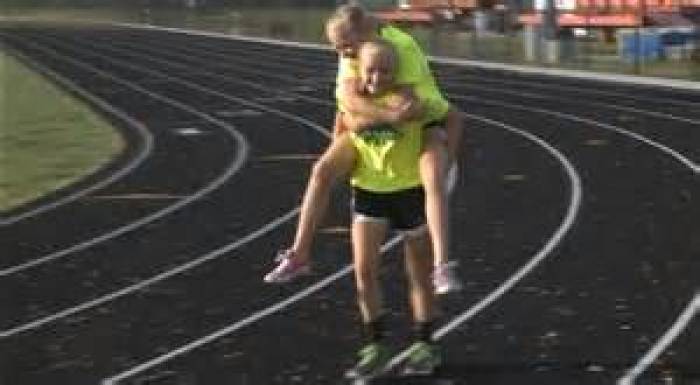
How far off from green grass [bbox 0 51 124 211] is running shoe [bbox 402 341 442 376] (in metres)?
8.37

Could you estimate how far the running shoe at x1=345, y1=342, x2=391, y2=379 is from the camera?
695 centimetres

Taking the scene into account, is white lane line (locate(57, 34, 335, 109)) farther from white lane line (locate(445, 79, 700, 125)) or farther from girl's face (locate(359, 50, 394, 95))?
girl's face (locate(359, 50, 394, 95))

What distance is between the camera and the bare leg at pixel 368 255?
22.0 ft

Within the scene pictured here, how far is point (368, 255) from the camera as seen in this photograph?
6.73 m

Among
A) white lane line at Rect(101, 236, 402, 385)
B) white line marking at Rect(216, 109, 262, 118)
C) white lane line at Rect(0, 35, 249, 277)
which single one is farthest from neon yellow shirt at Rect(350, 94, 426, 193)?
white line marking at Rect(216, 109, 262, 118)

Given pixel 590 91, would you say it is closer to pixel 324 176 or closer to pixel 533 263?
pixel 533 263

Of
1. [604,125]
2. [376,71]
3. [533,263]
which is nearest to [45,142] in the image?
[604,125]

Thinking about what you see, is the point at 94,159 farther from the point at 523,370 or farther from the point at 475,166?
the point at 523,370

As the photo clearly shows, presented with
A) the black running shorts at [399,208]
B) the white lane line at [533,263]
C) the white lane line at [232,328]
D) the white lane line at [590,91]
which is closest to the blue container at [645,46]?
the white lane line at [590,91]

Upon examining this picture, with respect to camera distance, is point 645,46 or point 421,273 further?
point 645,46

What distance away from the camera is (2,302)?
940 cm

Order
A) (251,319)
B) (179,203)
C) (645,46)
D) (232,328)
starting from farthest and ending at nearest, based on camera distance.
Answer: (645,46), (179,203), (251,319), (232,328)

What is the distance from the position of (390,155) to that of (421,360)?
1.12 metres

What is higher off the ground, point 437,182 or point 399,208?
point 437,182
